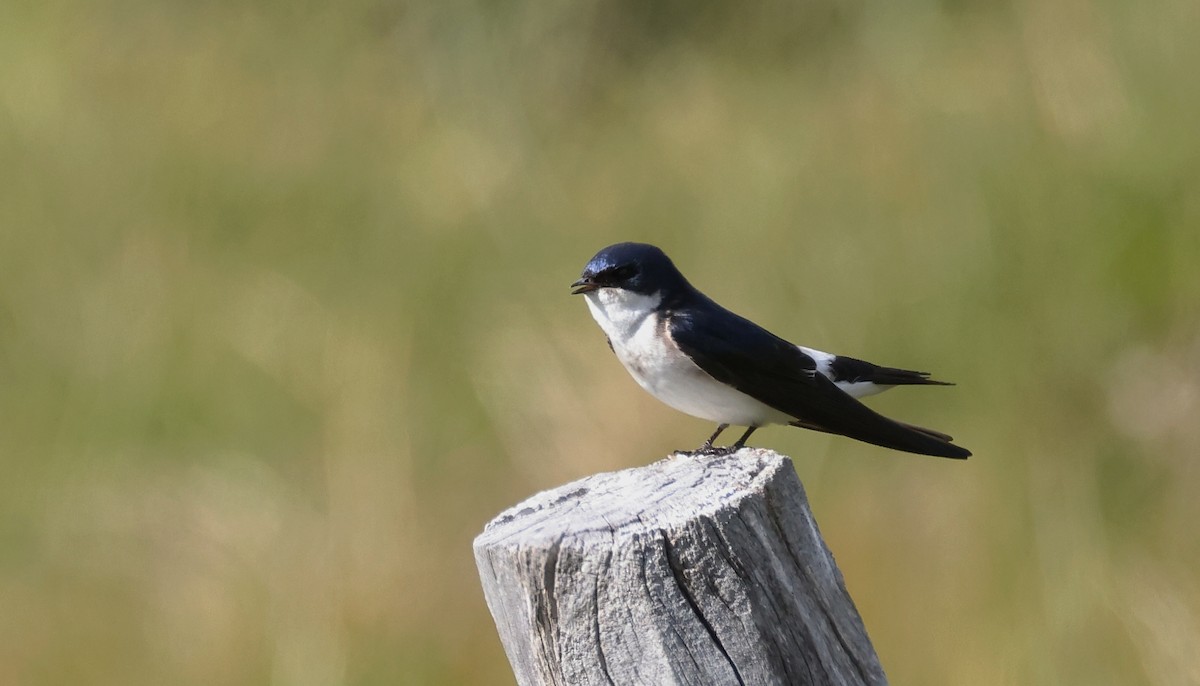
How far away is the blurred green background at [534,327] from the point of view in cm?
326

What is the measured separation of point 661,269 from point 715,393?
0.28m

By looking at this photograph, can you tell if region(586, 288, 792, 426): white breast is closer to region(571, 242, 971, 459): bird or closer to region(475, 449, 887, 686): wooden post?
region(571, 242, 971, 459): bird

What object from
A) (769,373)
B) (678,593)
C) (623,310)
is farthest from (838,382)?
(678,593)

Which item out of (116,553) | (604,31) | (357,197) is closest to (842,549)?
(116,553)

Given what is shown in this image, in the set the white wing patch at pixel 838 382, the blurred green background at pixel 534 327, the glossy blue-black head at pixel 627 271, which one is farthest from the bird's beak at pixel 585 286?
the blurred green background at pixel 534 327

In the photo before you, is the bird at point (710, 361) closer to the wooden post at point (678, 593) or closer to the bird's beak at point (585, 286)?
the bird's beak at point (585, 286)

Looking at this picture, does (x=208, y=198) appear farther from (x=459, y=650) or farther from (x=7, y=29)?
(x=459, y=650)

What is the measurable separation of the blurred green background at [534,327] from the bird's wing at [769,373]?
948mm

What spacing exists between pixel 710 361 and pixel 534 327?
1817 mm

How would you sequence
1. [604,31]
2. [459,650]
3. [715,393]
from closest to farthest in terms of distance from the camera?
1. [715,393]
2. [459,650]
3. [604,31]

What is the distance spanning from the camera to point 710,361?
2.35 m

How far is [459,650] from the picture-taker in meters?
3.23

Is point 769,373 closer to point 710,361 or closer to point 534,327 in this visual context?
point 710,361

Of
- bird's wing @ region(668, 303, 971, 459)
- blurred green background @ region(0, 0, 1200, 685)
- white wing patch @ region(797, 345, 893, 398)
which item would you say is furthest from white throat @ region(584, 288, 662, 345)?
blurred green background @ region(0, 0, 1200, 685)
